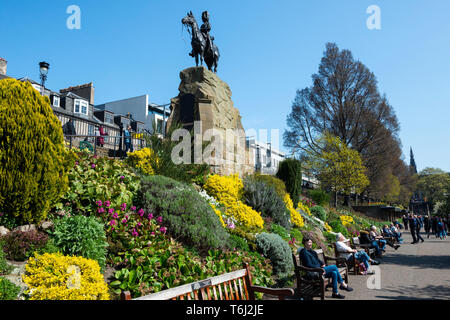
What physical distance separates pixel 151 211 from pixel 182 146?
3893mm

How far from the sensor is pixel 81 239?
14.7 feet

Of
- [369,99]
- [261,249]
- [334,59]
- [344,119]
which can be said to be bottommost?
[261,249]

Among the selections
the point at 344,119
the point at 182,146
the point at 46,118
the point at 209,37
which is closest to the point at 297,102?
the point at 344,119

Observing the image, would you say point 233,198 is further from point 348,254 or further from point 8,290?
point 8,290

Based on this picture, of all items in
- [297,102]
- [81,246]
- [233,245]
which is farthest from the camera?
[297,102]

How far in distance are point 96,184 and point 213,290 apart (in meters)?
3.61

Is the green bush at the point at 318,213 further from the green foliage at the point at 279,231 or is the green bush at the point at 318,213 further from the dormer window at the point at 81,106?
the dormer window at the point at 81,106

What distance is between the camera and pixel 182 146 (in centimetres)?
1001

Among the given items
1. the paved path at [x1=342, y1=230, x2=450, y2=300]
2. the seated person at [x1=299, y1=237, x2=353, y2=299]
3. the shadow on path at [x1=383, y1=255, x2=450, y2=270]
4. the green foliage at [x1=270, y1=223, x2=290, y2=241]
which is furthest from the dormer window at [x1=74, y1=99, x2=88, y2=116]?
the seated person at [x1=299, y1=237, x2=353, y2=299]

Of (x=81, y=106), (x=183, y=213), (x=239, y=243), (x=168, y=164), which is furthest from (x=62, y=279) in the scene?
(x=81, y=106)

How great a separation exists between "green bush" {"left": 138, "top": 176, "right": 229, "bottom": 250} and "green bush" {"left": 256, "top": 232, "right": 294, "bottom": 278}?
963 mm

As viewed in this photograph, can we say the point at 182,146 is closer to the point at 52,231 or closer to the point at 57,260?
the point at 52,231

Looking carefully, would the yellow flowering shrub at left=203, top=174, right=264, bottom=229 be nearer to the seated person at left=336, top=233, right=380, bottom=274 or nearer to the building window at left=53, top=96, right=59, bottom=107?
the seated person at left=336, top=233, right=380, bottom=274

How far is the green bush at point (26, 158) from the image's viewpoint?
15.3ft
